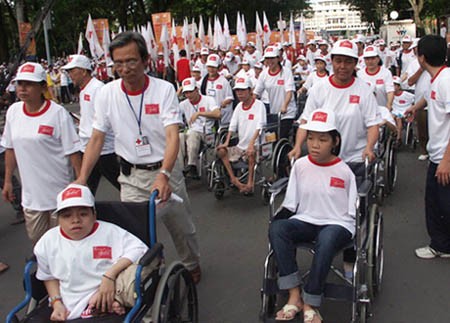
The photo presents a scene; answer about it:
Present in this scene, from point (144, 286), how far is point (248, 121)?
3.88 metres

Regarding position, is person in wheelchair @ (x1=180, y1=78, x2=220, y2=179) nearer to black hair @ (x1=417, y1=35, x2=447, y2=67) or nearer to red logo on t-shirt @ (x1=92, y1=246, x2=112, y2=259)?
black hair @ (x1=417, y1=35, x2=447, y2=67)

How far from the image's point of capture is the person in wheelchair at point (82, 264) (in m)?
2.66

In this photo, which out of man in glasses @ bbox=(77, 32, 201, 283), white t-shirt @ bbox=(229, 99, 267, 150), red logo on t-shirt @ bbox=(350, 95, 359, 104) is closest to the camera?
man in glasses @ bbox=(77, 32, 201, 283)

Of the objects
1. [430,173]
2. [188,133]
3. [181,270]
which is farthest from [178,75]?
[181,270]

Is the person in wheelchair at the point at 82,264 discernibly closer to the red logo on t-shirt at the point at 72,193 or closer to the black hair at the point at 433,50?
the red logo on t-shirt at the point at 72,193

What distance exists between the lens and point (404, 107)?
7977 mm

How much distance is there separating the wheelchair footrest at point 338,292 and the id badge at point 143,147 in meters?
1.46

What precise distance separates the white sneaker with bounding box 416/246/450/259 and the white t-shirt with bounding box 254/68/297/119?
3402mm

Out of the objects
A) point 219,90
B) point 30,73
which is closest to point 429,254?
point 30,73

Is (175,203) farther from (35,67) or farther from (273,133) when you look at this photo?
(273,133)

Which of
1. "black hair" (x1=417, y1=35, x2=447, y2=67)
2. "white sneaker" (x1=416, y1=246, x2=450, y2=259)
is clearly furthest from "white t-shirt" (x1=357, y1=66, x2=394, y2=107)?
"white sneaker" (x1=416, y1=246, x2=450, y2=259)

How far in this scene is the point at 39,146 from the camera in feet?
11.9

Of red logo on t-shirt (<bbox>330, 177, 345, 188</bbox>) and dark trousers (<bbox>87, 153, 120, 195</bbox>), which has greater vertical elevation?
red logo on t-shirt (<bbox>330, 177, 345, 188</bbox>)

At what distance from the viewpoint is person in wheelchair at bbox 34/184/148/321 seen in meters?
2.66
